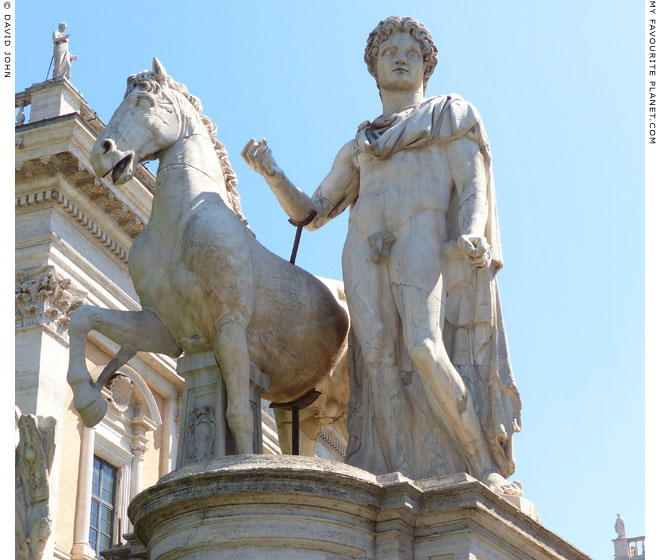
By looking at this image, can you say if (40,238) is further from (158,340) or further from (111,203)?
(158,340)

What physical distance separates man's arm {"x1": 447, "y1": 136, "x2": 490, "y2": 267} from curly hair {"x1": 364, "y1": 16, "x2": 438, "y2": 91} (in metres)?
0.83

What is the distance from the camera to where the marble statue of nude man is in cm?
1044

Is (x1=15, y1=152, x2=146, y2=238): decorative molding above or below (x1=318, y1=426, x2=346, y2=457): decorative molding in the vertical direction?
above

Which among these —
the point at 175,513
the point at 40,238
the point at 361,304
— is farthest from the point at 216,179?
the point at 40,238

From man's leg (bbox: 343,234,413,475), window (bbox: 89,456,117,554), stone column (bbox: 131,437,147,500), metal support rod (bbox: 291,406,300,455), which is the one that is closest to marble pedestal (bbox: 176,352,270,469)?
metal support rod (bbox: 291,406,300,455)

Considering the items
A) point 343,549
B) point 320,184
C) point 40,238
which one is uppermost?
point 40,238

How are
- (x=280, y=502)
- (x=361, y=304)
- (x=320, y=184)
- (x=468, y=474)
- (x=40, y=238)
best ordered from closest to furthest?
1. (x=280, y=502)
2. (x=468, y=474)
3. (x=361, y=304)
4. (x=320, y=184)
5. (x=40, y=238)

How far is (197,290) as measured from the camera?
1058 centimetres

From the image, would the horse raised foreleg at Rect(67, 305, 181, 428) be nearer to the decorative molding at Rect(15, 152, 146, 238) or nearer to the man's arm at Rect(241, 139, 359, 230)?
the man's arm at Rect(241, 139, 359, 230)

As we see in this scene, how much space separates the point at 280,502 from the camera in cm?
937

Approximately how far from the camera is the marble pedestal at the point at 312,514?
368 inches

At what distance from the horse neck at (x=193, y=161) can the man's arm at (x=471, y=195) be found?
69.5 inches

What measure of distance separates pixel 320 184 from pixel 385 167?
827 mm

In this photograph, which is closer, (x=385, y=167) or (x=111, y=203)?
(x=385, y=167)
